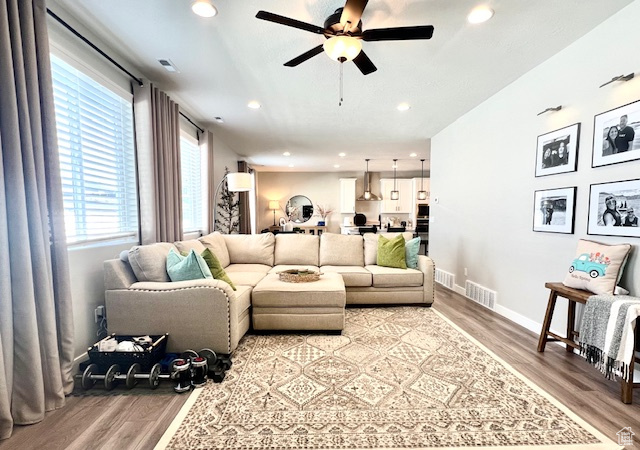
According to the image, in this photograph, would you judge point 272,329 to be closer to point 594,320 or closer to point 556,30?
point 594,320

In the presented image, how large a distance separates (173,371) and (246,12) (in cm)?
262

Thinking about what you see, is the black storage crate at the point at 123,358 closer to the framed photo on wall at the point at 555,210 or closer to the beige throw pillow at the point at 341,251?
the beige throw pillow at the point at 341,251

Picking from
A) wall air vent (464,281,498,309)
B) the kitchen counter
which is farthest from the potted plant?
wall air vent (464,281,498,309)

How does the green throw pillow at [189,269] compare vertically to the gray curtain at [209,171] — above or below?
below

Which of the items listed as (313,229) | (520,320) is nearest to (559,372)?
(520,320)

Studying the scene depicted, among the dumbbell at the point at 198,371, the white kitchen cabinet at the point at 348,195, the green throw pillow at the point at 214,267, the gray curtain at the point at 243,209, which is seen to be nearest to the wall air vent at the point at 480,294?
the green throw pillow at the point at 214,267

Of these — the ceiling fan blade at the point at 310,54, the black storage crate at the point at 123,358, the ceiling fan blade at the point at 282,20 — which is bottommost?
the black storage crate at the point at 123,358

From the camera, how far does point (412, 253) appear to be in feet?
12.5

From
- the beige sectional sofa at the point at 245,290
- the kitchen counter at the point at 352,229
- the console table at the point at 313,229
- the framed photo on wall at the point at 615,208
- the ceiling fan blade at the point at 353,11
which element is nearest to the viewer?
the ceiling fan blade at the point at 353,11

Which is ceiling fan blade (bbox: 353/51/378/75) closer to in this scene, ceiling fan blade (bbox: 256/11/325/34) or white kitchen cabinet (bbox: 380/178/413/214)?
ceiling fan blade (bbox: 256/11/325/34)

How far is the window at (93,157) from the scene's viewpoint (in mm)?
2122

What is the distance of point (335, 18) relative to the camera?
1930 millimetres

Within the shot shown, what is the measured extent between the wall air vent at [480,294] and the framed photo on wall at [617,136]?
1.84 metres

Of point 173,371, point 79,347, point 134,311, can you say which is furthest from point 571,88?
point 79,347
